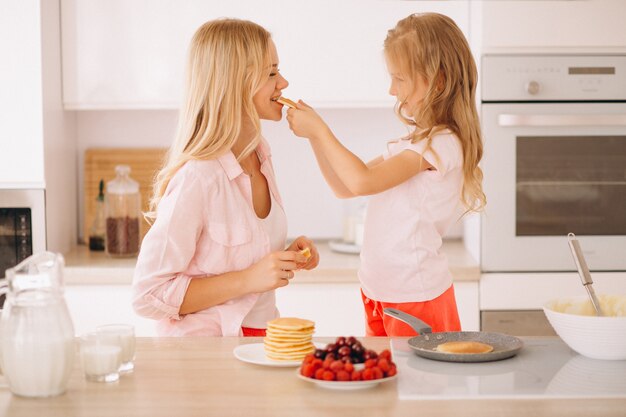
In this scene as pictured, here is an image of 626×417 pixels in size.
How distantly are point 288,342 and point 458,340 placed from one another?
0.34 meters

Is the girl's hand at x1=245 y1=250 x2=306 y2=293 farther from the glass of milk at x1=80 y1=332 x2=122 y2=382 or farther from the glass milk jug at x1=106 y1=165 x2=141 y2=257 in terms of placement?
the glass milk jug at x1=106 y1=165 x2=141 y2=257

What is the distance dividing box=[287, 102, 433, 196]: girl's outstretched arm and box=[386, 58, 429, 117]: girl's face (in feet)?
0.55

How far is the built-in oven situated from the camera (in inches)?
118

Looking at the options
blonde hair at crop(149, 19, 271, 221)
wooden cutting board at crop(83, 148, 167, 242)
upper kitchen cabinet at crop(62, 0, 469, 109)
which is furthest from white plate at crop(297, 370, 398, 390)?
wooden cutting board at crop(83, 148, 167, 242)

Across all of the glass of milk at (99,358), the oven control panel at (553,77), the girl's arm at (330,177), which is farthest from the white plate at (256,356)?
the oven control panel at (553,77)

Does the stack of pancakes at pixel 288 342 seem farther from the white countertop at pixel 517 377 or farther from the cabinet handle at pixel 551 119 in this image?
the cabinet handle at pixel 551 119

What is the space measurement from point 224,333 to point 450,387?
0.67 m

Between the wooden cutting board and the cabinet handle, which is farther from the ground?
the cabinet handle

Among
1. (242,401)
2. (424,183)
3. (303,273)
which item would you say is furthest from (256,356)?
(303,273)

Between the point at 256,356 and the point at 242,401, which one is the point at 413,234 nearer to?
the point at 256,356

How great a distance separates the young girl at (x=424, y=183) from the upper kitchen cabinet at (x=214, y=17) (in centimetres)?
94

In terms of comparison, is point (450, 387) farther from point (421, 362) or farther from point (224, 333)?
point (224, 333)

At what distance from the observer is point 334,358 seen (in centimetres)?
149

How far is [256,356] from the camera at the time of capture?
5.45ft
